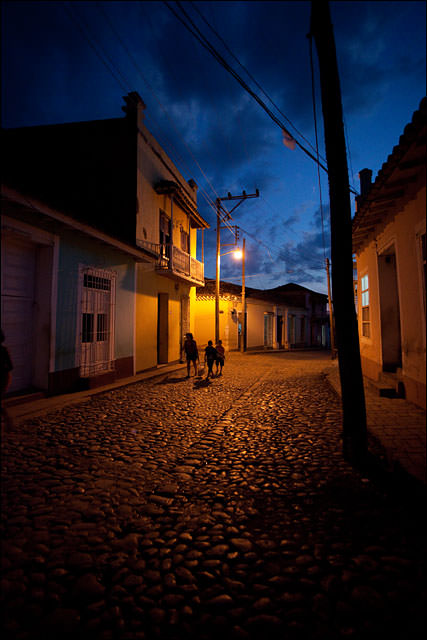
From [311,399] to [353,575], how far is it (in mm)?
5538

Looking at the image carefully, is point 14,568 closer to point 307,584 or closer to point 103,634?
point 103,634

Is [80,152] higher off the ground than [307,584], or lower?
higher

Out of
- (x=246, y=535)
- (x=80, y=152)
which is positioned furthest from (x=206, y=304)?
(x=246, y=535)

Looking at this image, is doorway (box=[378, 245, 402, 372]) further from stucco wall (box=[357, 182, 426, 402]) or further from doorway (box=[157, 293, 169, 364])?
doorway (box=[157, 293, 169, 364])

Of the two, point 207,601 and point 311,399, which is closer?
point 207,601

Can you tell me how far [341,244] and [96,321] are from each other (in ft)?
22.2

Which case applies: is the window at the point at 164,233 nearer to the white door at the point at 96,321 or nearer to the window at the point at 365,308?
A: the white door at the point at 96,321

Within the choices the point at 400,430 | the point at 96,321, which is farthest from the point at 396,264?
the point at 96,321

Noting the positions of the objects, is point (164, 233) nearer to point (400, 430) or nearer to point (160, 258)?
point (160, 258)

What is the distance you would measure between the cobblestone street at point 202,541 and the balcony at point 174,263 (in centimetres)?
843

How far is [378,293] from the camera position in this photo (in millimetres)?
7684

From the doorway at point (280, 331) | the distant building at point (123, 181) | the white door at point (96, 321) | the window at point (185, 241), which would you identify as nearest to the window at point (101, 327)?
the white door at point (96, 321)

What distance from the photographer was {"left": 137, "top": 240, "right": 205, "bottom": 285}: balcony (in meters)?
12.2

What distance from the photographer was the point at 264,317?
26.6m
